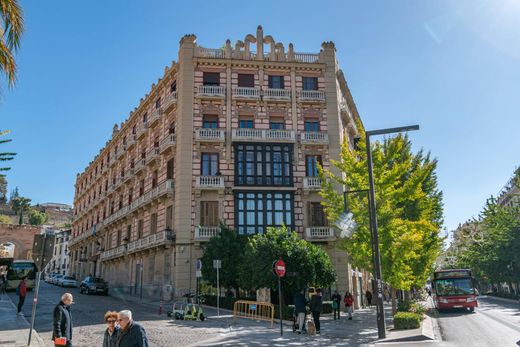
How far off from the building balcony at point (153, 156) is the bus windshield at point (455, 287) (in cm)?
2207

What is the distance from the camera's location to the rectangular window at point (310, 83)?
31541 millimetres

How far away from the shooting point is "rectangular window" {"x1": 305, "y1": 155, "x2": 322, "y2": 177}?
97.7 feet

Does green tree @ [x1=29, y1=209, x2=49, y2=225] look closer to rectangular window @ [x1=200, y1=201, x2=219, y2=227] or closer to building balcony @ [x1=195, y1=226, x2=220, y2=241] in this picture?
rectangular window @ [x1=200, y1=201, x2=219, y2=227]

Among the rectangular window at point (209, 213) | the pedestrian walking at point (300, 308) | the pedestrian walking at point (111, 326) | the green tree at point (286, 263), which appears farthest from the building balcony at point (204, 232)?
the pedestrian walking at point (111, 326)

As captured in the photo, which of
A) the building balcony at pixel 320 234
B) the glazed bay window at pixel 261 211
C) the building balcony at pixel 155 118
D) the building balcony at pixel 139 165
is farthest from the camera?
the building balcony at pixel 139 165

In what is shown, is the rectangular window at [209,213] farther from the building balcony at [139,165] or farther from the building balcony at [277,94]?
the building balcony at [139,165]

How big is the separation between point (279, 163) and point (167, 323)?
14568 mm

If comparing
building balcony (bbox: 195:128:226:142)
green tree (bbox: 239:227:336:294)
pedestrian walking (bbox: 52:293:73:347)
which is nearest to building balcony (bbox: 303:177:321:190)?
building balcony (bbox: 195:128:226:142)

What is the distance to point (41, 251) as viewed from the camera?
1184 cm

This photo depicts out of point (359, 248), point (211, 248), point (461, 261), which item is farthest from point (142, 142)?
point (461, 261)

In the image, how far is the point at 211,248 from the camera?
976 inches

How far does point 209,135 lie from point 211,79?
14.7 ft

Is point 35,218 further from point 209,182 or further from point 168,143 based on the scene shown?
point 209,182

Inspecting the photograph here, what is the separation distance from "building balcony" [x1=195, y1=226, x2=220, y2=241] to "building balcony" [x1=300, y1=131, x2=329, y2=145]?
8.78 metres
